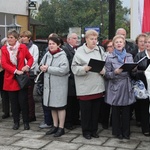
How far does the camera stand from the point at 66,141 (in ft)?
19.0

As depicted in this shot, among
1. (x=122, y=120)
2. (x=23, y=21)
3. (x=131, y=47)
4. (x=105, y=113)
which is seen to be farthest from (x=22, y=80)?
(x=23, y=21)

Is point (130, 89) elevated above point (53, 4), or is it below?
below

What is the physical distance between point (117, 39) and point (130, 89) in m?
0.85

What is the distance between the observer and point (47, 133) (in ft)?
20.4

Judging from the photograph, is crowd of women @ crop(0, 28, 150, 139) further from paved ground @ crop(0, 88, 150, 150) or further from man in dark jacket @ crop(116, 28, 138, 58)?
man in dark jacket @ crop(116, 28, 138, 58)

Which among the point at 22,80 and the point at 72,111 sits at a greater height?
the point at 22,80

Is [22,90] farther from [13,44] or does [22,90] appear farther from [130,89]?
[130,89]

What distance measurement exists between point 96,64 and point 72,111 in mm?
1480

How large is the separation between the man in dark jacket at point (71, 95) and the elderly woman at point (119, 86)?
29.4 inches

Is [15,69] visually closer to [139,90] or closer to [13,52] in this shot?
[13,52]

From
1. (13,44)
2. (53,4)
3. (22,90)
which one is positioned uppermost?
(53,4)

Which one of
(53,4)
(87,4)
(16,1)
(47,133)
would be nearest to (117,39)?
(47,133)

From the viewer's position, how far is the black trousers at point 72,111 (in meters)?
6.54

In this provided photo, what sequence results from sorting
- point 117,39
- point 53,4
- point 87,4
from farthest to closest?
point 87,4, point 53,4, point 117,39
